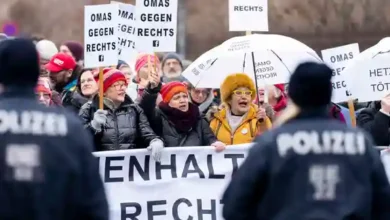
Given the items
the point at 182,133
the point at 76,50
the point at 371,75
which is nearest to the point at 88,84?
the point at 182,133

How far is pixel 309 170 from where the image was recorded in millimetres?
5895

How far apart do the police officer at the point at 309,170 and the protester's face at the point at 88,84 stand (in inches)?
190

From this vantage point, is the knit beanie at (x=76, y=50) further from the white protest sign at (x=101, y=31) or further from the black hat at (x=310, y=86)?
the black hat at (x=310, y=86)

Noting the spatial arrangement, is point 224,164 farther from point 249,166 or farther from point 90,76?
point 249,166

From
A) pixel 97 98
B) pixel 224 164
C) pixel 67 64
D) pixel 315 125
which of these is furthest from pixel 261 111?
pixel 315 125

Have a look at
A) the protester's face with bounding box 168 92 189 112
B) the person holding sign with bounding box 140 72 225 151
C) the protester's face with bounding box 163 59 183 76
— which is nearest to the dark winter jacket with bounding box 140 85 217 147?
the person holding sign with bounding box 140 72 225 151

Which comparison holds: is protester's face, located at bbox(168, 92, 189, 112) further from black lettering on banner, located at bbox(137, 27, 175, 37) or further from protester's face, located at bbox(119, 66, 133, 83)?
protester's face, located at bbox(119, 66, 133, 83)

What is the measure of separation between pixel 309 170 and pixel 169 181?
12.5ft

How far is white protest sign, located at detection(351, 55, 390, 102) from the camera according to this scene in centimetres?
1058

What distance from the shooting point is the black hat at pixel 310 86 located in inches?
237

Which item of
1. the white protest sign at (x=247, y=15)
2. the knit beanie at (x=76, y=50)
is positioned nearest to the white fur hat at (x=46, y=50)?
the knit beanie at (x=76, y=50)

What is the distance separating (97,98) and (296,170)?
4309 mm

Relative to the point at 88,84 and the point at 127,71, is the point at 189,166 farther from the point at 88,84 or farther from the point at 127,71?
the point at 127,71

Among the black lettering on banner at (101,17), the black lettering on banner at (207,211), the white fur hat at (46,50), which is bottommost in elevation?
the black lettering on banner at (207,211)
